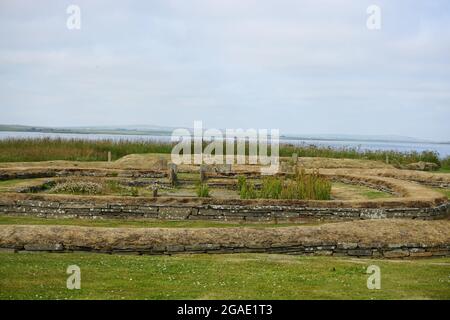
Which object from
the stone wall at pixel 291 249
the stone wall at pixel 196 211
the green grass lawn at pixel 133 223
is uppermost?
the stone wall at pixel 196 211

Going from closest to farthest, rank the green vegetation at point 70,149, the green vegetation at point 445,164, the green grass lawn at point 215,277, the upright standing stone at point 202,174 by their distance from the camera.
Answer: the green grass lawn at point 215,277, the upright standing stone at point 202,174, the green vegetation at point 70,149, the green vegetation at point 445,164

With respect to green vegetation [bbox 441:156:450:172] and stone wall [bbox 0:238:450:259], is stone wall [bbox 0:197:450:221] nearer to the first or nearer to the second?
stone wall [bbox 0:238:450:259]

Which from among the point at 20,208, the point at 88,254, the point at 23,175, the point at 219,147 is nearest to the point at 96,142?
the point at 219,147

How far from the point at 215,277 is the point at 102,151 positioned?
2402 centimetres

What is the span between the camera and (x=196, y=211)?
1511cm

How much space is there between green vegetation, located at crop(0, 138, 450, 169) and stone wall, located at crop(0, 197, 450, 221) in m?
14.6

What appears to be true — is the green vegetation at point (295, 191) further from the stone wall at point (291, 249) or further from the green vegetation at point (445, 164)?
the green vegetation at point (445, 164)

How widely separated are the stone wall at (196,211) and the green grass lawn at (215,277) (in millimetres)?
3655

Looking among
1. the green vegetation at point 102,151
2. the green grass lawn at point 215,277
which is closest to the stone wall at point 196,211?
the green grass lawn at point 215,277

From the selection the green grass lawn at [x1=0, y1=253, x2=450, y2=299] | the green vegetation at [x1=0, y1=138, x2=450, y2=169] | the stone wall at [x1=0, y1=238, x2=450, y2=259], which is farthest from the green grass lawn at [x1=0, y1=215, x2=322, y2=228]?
the green vegetation at [x1=0, y1=138, x2=450, y2=169]

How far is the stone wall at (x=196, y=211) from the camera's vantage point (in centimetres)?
1505

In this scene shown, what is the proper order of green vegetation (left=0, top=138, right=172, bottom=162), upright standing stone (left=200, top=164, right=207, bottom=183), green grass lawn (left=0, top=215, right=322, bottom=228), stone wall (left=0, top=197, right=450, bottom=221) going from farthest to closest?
green vegetation (left=0, top=138, right=172, bottom=162) < upright standing stone (left=200, top=164, right=207, bottom=183) < stone wall (left=0, top=197, right=450, bottom=221) < green grass lawn (left=0, top=215, right=322, bottom=228)

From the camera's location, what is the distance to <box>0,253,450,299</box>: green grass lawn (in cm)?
815
